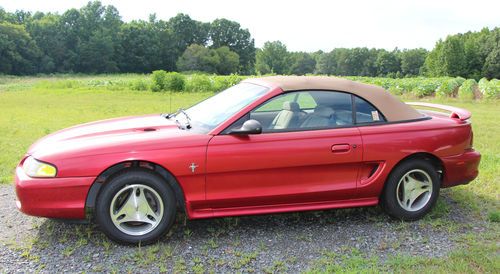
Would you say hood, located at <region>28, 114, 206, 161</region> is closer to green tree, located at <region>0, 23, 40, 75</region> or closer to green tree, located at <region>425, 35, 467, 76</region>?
green tree, located at <region>0, 23, 40, 75</region>

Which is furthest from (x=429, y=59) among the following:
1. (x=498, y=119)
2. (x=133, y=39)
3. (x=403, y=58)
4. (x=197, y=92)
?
(x=498, y=119)

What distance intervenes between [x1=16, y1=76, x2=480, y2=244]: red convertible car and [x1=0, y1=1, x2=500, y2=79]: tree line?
77.6 meters

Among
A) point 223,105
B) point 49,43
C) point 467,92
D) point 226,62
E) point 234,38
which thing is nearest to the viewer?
point 223,105

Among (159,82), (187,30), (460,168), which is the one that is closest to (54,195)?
(460,168)

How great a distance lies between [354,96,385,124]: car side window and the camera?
458 centimetres

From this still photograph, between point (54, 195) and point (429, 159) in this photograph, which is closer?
point (54, 195)

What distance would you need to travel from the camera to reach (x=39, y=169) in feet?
12.8

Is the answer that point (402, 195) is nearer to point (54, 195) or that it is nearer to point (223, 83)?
point (54, 195)

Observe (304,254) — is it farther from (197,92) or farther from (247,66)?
(247,66)

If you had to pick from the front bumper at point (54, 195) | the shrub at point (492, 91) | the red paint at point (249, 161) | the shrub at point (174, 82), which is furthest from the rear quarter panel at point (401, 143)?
the shrub at point (174, 82)

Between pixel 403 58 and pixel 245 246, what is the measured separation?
110 m

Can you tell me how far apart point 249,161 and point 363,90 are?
4.90 feet

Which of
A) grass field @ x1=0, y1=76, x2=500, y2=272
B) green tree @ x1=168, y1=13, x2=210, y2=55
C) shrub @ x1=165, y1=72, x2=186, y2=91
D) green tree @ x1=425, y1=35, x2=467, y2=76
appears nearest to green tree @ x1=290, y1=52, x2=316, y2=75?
green tree @ x1=168, y1=13, x2=210, y2=55

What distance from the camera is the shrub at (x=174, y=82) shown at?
28969 millimetres
